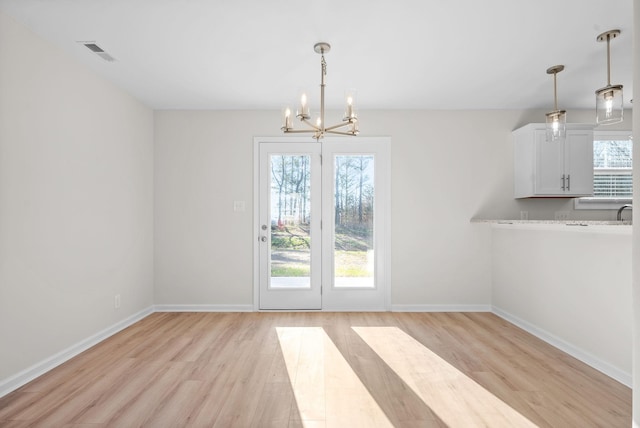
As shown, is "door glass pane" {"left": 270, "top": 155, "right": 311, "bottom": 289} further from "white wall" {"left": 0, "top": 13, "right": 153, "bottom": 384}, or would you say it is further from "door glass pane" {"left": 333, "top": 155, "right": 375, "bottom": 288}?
"white wall" {"left": 0, "top": 13, "right": 153, "bottom": 384}

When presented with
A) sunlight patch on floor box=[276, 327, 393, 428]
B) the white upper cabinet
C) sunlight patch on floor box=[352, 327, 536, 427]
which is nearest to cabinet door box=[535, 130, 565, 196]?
the white upper cabinet

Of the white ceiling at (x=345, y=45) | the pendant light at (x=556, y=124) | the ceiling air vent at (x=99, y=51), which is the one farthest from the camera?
the pendant light at (x=556, y=124)

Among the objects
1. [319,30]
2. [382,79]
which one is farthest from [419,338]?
[319,30]

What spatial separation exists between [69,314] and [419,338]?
3.11 metres

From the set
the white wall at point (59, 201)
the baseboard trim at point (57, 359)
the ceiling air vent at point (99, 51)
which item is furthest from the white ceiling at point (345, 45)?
the baseboard trim at point (57, 359)

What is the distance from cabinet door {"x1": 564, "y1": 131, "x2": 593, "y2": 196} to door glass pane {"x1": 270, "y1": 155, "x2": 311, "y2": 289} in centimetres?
306

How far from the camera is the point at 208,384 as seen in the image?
2.43 m

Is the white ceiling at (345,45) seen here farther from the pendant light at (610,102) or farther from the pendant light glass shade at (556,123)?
the pendant light glass shade at (556,123)

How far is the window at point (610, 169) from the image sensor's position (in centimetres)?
437

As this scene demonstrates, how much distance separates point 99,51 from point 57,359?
8.27ft

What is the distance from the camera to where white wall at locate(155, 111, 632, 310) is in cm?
440

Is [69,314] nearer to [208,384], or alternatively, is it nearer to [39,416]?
[39,416]

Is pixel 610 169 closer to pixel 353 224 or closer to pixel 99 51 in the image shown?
pixel 353 224

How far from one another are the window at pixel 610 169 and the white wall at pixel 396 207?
0.68ft
